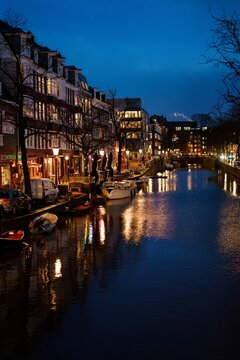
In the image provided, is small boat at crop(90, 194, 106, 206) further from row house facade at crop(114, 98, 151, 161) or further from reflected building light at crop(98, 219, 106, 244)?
row house facade at crop(114, 98, 151, 161)

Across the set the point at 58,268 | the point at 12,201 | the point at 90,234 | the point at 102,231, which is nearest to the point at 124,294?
the point at 58,268

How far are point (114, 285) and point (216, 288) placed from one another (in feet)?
12.8

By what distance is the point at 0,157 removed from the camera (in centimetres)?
5134

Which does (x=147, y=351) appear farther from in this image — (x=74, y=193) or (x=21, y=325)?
(x=74, y=193)

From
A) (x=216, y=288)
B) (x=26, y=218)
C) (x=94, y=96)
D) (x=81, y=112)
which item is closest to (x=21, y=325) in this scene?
(x=216, y=288)

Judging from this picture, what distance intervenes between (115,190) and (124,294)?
40431 millimetres

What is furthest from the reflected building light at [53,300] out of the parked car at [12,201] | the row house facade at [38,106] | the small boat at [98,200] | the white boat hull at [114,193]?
the white boat hull at [114,193]

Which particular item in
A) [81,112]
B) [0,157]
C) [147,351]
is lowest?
[147,351]

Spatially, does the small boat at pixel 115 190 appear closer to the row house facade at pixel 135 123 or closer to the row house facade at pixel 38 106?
the row house facade at pixel 38 106

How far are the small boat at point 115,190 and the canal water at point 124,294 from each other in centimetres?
2136

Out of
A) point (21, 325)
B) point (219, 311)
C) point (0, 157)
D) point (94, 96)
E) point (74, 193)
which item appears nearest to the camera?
point (21, 325)

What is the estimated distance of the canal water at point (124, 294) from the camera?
15172mm

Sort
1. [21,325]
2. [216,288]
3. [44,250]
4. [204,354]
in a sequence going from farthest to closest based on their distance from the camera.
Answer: [44,250] < [216,288] < [21,325] < [204,354]

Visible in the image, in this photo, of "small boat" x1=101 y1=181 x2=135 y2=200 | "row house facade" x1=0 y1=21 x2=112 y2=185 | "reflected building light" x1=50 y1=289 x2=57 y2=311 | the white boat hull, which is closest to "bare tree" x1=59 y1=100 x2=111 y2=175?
"row house facade" x1=0 y1=21 x2=112 y2=185
